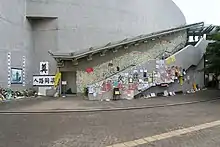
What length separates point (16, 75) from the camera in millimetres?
22141

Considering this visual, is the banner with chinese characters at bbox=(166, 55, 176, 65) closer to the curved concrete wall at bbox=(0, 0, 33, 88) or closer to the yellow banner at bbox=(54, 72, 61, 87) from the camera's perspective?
the yellow banner at bbox=(54, 72, 61, 87)

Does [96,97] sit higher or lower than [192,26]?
lower

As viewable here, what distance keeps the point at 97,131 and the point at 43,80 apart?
16151 millimetres

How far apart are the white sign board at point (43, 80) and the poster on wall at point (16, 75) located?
1.91 meters

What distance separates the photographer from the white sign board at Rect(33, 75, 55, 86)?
24.3m

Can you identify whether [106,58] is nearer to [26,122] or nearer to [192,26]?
[192,26]

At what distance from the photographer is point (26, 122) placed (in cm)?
1100

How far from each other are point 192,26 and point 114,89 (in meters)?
13.4

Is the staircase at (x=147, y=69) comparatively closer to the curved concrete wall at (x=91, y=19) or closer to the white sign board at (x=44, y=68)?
the curved concrete wall at (x=91, y=19)

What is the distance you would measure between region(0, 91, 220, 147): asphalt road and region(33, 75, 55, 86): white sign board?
12.4 metres

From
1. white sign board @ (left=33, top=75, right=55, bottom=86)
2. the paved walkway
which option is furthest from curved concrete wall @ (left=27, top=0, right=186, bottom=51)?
the paved walkway

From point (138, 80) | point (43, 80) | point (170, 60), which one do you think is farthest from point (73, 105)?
point (170, 60)

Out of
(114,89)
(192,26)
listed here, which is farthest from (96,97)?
(192,26)

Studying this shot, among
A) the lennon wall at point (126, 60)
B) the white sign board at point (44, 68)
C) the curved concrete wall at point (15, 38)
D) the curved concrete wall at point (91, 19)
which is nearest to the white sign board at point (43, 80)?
the white sign board at point (44, 68)
